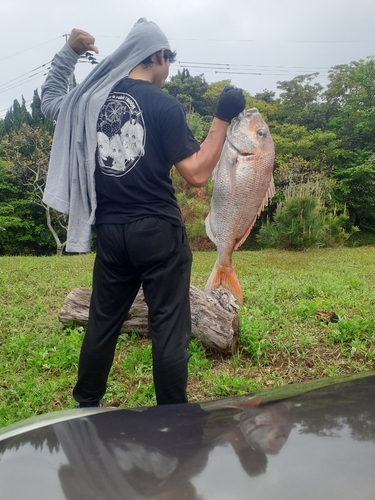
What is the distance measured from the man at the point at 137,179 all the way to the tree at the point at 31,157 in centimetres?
2134

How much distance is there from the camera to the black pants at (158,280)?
7.05 feet

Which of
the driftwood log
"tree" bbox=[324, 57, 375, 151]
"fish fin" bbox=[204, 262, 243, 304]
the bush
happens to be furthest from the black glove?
"tree" bbox=[324, 57, 375, 151]

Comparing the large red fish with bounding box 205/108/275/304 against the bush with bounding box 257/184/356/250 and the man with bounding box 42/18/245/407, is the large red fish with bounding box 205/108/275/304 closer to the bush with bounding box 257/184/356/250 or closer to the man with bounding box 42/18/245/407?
the man with bounding box 42/18/245/407

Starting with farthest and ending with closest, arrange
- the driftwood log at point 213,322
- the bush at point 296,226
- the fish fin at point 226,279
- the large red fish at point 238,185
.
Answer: the bush at point 296,226 < the driftwood log at point 213,322 < the fish fin at point 226,279 < the large red fish at point 238,185

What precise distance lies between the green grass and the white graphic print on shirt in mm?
1609

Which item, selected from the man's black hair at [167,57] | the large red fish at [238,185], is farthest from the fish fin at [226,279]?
the man's black hair at [167,57]

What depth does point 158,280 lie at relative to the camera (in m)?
2.16

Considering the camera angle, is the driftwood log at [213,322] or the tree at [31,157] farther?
the tree at [31,157]

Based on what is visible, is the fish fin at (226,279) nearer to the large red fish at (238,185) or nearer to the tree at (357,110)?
the large red fish at (238,185)

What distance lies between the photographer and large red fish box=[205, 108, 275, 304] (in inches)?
87.4

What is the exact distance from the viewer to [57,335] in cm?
418

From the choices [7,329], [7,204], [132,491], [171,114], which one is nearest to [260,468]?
[132,491]

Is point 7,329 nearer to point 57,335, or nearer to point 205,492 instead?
point 57,335

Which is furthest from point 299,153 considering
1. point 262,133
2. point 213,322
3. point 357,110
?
point 262,133
